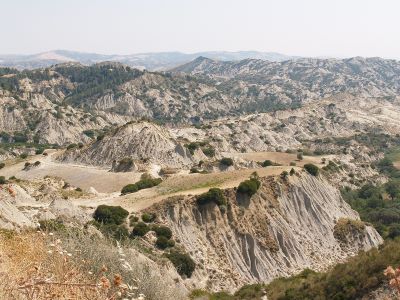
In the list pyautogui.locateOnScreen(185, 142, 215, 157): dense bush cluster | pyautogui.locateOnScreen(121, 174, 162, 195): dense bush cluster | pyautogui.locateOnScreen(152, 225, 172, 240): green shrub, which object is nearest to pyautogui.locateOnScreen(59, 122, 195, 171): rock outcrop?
pyautogui.locateOnScreen(185, 142, 215, 157): dense bush cluster

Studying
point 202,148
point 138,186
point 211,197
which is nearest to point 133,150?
point 202,148

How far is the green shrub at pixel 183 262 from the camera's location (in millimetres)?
43344

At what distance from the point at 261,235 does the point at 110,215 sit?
18.2 meters

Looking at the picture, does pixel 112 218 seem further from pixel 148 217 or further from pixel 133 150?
pixel 133 150

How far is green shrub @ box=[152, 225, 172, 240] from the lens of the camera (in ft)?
155

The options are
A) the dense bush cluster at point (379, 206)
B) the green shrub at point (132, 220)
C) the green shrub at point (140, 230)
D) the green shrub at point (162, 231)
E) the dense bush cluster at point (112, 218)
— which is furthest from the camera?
the dense bush cluster at point (379, 206)

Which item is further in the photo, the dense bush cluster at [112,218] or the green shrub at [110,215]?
the green shrub at [110,215]

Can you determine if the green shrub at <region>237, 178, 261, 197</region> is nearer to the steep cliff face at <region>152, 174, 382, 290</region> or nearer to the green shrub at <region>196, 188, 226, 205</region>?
the steep cliff face at <region>152, 174, 382, 290</region>

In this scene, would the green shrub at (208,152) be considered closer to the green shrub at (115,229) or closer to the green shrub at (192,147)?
the green shrub at (192,147)

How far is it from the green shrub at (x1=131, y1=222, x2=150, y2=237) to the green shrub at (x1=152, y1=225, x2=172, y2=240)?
0.93 meters

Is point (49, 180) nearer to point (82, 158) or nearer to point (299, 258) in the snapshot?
point (82, 158)

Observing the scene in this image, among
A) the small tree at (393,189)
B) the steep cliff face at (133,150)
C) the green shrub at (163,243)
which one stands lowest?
the small tree at (393,189)

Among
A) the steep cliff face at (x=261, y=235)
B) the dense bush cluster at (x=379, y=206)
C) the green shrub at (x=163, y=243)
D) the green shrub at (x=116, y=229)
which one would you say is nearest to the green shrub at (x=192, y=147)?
the dense bush cluster at (x=379, y=206)

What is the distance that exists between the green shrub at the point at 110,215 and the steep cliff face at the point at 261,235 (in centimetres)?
451
